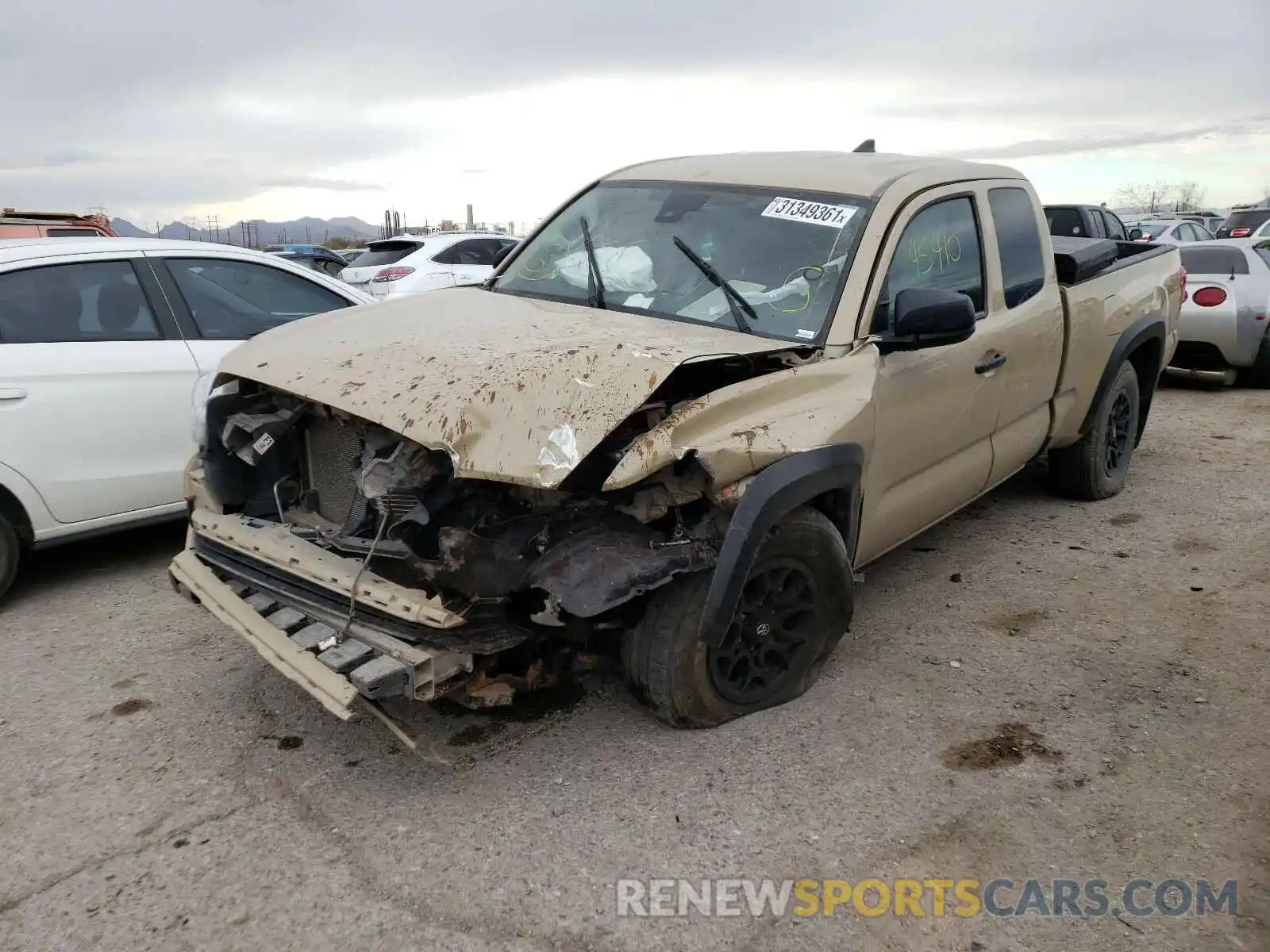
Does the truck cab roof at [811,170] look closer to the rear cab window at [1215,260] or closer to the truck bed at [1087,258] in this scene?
the truck bed at [1087,258]

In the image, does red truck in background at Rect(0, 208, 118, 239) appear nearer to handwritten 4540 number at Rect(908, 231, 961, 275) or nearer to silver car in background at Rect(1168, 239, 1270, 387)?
handwritten 4540 number at Rect(908, 231, 961, 275)

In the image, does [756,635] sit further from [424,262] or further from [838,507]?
[424,262]

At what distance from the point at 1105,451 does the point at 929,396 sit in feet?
8.59

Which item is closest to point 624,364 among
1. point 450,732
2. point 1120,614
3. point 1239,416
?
point 450,732

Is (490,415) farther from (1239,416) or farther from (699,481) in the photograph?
(1239,416)

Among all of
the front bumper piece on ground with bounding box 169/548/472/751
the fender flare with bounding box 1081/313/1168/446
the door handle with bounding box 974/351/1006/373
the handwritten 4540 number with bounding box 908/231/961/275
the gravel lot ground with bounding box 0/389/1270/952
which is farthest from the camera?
→ the fender flare with bounding box 1081/313/1168/446

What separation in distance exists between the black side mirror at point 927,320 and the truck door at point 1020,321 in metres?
0.79

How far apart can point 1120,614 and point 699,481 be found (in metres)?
2.54

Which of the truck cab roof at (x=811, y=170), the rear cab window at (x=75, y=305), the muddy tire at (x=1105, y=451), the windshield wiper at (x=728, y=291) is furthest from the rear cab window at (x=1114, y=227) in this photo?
the rear cab window at (x=75, y=305)

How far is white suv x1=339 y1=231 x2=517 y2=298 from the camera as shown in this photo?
11.8 metres

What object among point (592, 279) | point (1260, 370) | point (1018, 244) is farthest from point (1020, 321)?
point (1260, 370)

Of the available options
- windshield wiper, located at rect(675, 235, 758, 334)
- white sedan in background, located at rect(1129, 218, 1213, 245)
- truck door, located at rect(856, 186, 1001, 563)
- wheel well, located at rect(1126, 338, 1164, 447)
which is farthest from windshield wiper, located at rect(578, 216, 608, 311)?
white sedan in background, located at rect(1129, 218, 1213, 245)

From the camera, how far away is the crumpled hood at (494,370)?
8.91 ft

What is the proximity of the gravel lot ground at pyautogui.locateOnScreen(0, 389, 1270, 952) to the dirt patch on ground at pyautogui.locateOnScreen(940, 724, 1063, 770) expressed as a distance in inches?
1.3
